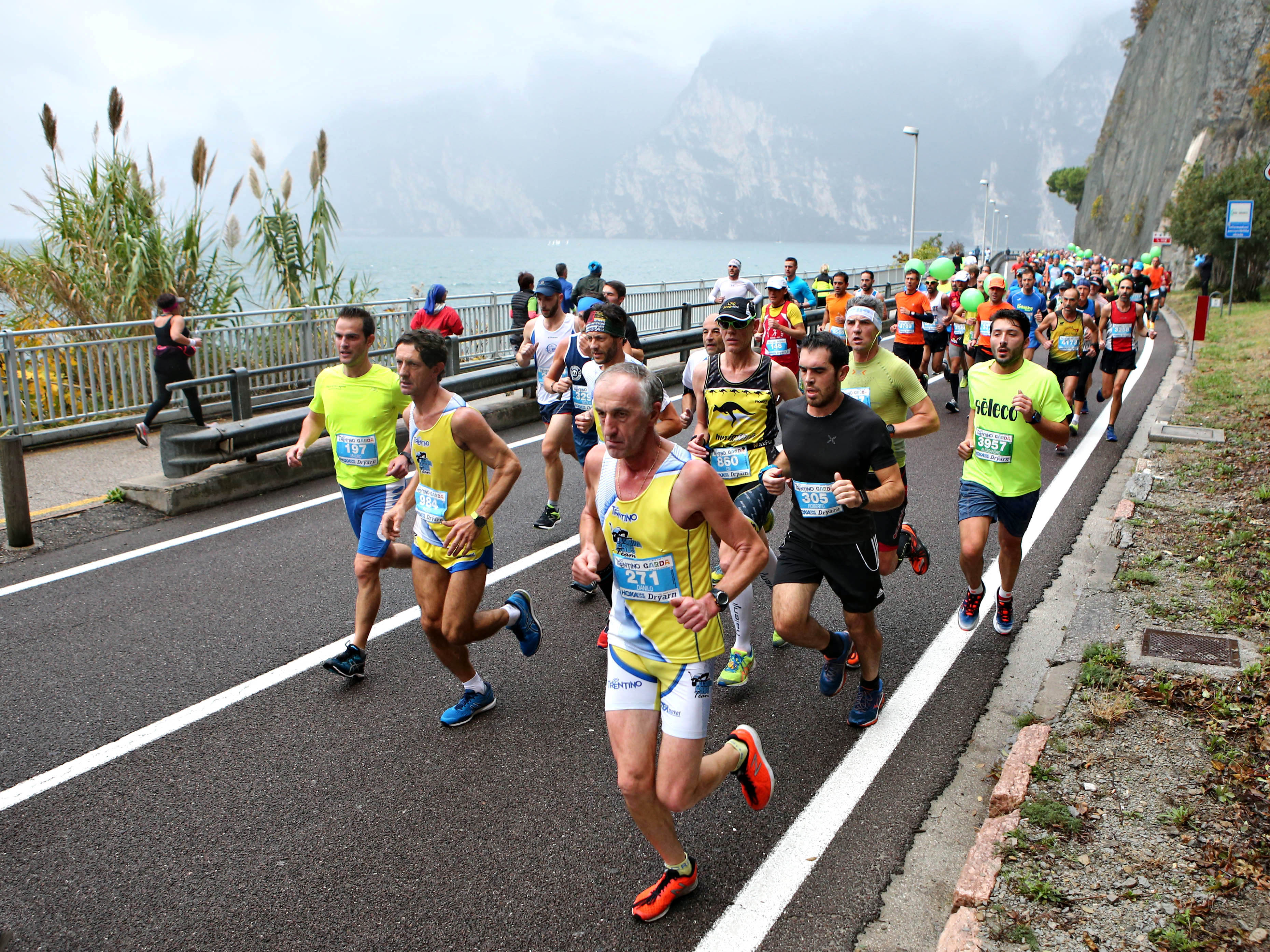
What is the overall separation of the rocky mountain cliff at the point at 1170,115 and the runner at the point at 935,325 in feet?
119

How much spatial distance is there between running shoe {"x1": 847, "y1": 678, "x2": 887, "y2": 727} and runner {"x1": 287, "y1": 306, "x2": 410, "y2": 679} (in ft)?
8.44

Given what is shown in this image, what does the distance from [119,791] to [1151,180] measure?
2715 inches

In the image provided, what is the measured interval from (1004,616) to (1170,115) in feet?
216

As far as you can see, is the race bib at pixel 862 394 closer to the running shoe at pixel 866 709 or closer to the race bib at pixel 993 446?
the race bib at pixel 993 446

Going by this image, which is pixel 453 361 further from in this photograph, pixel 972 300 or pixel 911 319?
pixel 972 300

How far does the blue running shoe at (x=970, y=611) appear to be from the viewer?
6.03m

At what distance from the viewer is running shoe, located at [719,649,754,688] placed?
5316 millimetres

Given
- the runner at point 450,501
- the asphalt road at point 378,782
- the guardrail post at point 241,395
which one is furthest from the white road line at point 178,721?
the guardrail post at point 241,395

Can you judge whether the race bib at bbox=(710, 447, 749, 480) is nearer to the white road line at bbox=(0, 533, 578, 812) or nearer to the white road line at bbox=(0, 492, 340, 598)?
the white road line at bbox=(0, 533, 578, 812)

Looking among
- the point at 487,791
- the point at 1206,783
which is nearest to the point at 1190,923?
the point at 1206,783

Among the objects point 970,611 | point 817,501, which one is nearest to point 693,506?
point 817,501

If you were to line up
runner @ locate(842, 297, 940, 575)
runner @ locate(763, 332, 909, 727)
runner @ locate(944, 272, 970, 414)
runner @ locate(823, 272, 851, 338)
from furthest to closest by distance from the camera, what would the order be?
runner @ locate(944, 272, 970, 414) → runner @ locate(823, 272, 851, 338) → runner @ locate(842, 297, 940, 575) → runner @ locate(763, 332, 909, 727)

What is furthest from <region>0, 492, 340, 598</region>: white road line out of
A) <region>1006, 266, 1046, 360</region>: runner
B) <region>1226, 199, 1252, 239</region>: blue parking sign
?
<region>1226, 199, 1252, 239</region>: blue parking sign

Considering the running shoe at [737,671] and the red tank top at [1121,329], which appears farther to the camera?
the red tank top at [1121,329]
